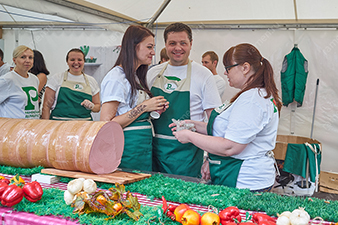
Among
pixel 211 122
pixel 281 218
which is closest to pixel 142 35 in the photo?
pixel 211 122

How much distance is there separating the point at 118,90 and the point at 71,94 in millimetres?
1991

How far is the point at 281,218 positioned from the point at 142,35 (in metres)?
1.67

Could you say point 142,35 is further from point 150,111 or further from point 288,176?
point 288,176

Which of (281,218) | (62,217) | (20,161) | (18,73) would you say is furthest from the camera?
(18,73)

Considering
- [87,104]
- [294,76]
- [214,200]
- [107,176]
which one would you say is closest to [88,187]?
[107,176]

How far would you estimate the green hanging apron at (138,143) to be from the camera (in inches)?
87.8

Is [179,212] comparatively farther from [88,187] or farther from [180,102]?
[180,102]

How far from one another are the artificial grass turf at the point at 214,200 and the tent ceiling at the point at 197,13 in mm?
2655

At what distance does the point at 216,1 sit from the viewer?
437 centimetres

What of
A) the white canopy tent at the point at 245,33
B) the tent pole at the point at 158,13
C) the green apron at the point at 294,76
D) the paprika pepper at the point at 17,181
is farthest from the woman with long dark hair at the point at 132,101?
the green apron at the point at 294,76

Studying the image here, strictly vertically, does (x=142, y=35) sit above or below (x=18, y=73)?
above

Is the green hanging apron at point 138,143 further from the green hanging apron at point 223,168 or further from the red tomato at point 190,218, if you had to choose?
the red tomato at point 190,218

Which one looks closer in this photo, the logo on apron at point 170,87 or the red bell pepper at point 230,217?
the red bell pepper at point 230,217

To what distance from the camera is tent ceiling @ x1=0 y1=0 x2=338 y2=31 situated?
385 centimetres
